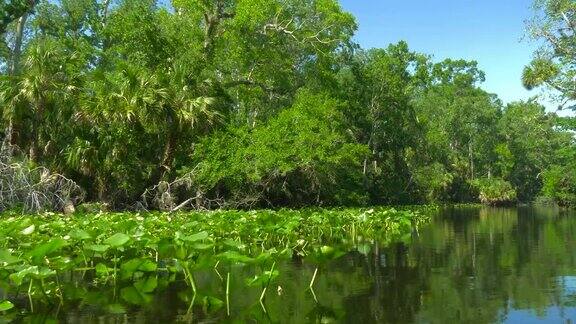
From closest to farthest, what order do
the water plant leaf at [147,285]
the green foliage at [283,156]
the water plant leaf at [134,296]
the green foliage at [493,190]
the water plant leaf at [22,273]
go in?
the water plant leaf at [22,273] < the water plant leaf at [134,296] < the water plant leaf at [147,285] < the green foliage at [283,156] < the green foliage at [493,190]

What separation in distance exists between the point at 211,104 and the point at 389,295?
16432 mm

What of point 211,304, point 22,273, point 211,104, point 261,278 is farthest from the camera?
point 211,104

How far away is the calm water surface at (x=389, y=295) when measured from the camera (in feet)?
20.7

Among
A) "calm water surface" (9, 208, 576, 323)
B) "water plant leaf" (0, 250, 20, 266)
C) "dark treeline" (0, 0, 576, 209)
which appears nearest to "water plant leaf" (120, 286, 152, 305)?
"calm water surface" (9, 208, 576, 323)

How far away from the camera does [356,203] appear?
33.5 metres

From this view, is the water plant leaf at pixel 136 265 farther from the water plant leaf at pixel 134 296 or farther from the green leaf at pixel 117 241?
the water plant leaf at pixel 134 296

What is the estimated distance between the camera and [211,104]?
75.6 feet

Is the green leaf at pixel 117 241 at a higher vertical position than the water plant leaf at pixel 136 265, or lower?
higher

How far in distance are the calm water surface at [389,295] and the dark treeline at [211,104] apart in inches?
488

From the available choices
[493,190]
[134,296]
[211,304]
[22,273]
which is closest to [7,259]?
[22,273]

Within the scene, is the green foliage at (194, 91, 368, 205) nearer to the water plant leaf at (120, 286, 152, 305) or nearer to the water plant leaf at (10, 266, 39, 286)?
the water plant leaf at (120, 286, 152, 305)

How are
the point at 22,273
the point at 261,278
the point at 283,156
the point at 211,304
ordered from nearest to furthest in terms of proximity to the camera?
the point at 22,273 < the point at 261,278 < the point at 211,304 < the point at 283,156

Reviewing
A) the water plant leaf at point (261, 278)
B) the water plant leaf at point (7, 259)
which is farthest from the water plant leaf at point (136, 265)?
the water plant leaf at point (261, 278)

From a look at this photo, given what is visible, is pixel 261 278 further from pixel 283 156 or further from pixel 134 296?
pixel 283 156
